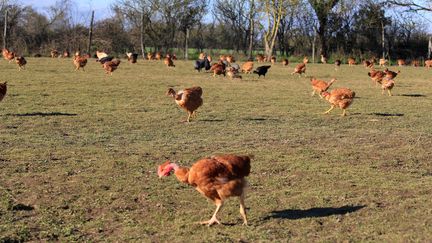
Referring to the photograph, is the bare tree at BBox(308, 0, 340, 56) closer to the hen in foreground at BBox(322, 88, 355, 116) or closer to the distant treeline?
the distant treeline

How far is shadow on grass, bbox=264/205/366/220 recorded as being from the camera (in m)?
4.79

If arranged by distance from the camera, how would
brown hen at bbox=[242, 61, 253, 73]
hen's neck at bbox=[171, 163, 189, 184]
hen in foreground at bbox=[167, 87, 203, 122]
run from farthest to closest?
brown hen at bbox=[242, 61, 253, 73] < hen in foreground at bbox=[167, 87, 203, 122] < hen's neck at bbox=[171, 163, 189, 184]

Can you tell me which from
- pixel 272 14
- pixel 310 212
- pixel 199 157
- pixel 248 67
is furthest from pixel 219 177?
pixel 272 14

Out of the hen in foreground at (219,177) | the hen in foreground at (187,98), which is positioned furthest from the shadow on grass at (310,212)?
the hen in foreground at (187,98)

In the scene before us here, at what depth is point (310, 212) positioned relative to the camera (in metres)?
4.91

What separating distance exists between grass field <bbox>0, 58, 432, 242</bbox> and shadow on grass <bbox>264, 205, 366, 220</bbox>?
0.02 m

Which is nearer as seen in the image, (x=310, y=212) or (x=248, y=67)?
(x=310, y=212)

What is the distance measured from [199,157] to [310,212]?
254 centimetres

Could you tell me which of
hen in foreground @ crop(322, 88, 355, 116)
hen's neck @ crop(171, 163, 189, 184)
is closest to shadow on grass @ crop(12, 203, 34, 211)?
hen's neck @ crop(171, 163, 189, 184)

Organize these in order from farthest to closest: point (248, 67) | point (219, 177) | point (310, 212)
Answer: point (248, 67), point (310, 212), point (219, 177)

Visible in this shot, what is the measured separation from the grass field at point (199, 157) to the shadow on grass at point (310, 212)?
2cm

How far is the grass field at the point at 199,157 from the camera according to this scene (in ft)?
14.7

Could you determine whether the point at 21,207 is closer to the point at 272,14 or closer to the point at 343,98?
the point at 343,98

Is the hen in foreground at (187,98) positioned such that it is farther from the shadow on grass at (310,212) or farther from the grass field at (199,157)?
the shadow on grass at (310,212)
